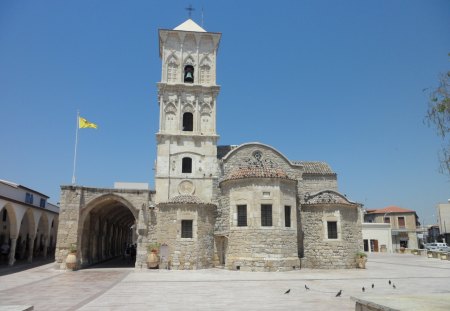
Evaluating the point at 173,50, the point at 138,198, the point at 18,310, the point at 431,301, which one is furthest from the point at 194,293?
the point at 173,50

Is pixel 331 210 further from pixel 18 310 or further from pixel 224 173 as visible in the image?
pixel 18 310

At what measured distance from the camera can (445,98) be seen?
A: 8.05 metres

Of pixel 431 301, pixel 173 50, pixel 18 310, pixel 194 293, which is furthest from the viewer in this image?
pixel 173 50

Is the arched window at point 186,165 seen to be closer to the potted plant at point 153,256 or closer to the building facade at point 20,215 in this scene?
the potted plant at point 153,256

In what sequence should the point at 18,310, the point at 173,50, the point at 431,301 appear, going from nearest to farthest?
the point at 18,310, the point at 431,301, the point at 173,50

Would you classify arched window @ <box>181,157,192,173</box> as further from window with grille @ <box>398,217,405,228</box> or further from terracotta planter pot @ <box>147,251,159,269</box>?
window with grille @ <box>398,217,405,228</box>

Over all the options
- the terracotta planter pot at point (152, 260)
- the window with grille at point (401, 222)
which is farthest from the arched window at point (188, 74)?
the window with grille at point (401, 222)

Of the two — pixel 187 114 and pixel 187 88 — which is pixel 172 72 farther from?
pixel 187 114

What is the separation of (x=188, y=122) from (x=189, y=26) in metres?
8.20

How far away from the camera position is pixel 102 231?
99.8 ft

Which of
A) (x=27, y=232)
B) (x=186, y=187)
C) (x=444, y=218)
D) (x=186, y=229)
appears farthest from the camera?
(x=444, y=218)

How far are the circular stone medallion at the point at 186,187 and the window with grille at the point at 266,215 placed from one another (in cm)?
579

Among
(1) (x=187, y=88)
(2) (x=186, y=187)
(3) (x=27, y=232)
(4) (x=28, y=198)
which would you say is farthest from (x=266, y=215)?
(3) (x=27, y=232)

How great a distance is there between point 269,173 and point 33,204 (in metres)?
19.4
